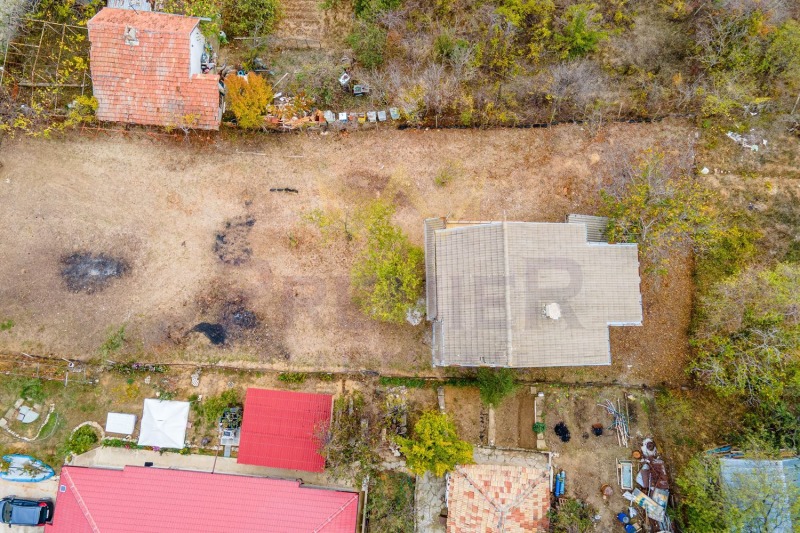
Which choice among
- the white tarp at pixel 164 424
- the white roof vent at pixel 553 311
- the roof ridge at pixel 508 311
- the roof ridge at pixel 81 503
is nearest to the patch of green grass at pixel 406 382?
the roof ridge at pixel 508 311

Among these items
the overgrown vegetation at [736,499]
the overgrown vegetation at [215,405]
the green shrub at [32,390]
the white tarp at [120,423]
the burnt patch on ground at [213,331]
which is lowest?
the overgrown vegetation at [736,499]

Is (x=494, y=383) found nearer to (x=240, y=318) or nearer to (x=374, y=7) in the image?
(x=240, y=318)

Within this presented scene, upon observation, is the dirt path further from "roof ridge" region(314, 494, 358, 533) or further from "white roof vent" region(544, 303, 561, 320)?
"white roof vent" region(544, 303, 561, 320)

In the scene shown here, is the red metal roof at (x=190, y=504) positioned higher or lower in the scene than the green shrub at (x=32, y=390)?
lower

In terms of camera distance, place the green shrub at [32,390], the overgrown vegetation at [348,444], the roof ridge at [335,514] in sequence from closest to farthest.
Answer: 1. the roof ridge at [335,514]
2. the overgrown vegetation at [348,444]
3. the green shrub at [32,390]

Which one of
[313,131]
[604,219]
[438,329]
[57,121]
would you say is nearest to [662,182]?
[604,219]

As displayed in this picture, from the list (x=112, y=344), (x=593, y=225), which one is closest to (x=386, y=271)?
(x=593, y=225)

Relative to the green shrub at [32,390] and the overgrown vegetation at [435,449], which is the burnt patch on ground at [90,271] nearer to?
the green shrub at [32,390]

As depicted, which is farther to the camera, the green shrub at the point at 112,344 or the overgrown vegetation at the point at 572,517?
the green shrub at the point at 112,344
